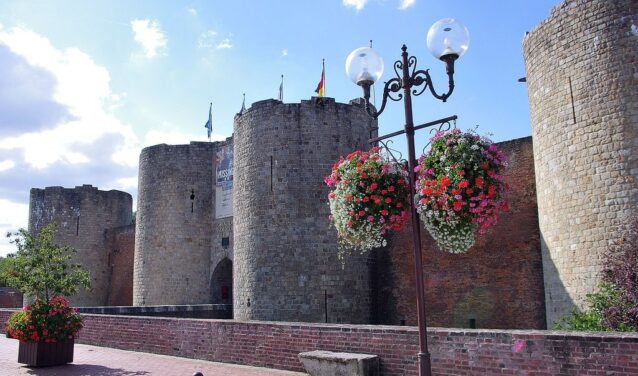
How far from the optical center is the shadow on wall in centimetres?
1197

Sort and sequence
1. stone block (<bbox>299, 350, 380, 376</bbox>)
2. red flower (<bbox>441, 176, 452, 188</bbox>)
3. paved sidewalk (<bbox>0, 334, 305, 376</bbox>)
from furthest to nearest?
paved sidewalk (<bbox>0, 334, 305, 376</bbox>) → stone block (<bbox>299, 350, 380, 376</bbox>) → red flower (<bbox>441, 176, 452, 188</bbox>)

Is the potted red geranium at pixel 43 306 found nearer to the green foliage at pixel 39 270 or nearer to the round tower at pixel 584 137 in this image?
the green foliage at pixel 39 270

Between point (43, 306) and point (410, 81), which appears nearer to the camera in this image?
point (410, 81)

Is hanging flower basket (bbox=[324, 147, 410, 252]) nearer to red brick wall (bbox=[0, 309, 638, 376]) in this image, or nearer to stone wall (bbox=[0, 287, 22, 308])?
red brick wall (bbox=[0, 309, 638, 376])

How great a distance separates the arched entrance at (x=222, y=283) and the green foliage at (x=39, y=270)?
1080 cm

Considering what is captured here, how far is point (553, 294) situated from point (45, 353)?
1044 centimetres

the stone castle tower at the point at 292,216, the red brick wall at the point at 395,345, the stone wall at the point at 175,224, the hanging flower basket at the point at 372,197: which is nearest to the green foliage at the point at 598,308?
the red brick wall at the point at 395,345

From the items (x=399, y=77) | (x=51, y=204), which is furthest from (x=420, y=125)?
(x=51, y=204)

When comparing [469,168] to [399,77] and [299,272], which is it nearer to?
[399,77]

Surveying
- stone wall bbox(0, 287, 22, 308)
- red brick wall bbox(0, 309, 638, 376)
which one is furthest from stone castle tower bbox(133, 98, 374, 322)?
stone wall bbox(0, 287, 22, 308)

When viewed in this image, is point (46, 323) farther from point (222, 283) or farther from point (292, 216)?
point (222, 283)

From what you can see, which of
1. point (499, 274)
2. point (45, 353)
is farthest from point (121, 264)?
point (499, 274)

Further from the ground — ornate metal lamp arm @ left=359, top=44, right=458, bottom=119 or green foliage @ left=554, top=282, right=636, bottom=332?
ornate metal lamp arm @ left=359, top=44, right=458, bottom=119

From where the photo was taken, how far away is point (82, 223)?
101ft
